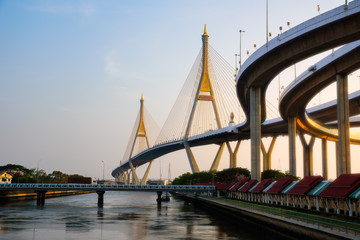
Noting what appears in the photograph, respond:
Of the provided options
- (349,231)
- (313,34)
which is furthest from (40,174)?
(349,231)

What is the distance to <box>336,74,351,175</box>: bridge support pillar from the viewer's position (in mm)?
51531

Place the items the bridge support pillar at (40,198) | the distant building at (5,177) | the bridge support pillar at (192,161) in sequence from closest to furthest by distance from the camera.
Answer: the bridge support pillar at (40,198)
the bridge support pillar at (192,161)
the distant building at (5,177)

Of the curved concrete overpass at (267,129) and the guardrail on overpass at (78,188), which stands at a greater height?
the curved concrete overpass at (267,129)

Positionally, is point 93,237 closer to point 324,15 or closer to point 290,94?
point 324,15

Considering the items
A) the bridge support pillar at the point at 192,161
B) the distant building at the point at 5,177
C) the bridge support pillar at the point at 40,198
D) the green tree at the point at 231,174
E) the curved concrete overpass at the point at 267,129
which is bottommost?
the bridge support pillar at the point at 40,198

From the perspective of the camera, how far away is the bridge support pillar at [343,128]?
Result: 51.5 meters

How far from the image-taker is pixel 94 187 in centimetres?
9131

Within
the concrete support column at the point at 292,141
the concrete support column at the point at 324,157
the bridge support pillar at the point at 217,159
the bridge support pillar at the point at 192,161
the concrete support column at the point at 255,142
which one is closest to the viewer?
the concrete support column at the point at 255,142

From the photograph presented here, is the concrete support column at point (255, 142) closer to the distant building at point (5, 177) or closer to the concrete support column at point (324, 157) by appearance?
the concrete support column at point (324, 157)

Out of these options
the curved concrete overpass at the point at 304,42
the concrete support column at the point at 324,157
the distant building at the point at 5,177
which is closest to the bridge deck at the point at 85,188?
the curved concrete overpass at the point at 304,42

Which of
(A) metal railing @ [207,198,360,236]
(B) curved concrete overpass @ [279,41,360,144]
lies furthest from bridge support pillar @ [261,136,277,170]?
(A) metal railing @ [207,198,360,236]

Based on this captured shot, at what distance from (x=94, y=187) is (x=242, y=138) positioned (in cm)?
4771

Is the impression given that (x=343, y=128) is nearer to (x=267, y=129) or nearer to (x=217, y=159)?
(x=267, y=129)

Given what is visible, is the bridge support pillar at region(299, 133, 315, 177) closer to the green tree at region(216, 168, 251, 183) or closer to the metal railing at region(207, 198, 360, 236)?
the green tree at region(216, 168, 251, 183)
